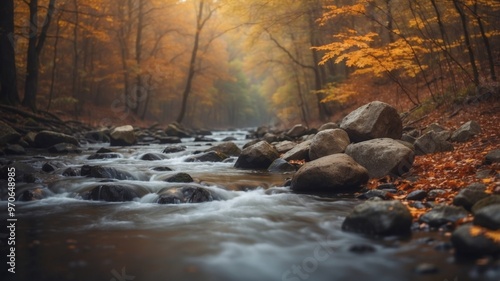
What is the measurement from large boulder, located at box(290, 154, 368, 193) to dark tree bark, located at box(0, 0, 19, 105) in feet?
42.7

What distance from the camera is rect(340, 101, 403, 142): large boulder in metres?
8.33

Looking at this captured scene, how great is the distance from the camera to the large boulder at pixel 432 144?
311 inches

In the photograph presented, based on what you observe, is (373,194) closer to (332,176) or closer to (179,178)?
(332,176)

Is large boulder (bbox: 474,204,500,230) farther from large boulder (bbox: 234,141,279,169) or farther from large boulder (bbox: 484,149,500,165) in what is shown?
large boulder (bbox: 234,141,279,169)

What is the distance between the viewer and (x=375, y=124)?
27.2ft

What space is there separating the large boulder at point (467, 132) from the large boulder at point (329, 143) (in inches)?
102

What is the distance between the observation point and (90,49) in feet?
90.6

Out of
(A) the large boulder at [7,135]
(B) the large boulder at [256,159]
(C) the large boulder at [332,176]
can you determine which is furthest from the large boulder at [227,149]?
(A) the large boulder at [7,135]

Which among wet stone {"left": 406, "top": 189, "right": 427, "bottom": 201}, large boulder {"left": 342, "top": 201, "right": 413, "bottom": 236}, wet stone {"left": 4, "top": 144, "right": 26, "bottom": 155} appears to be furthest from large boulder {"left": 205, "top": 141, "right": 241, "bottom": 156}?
large boulder {"left": 342, "top": 201, "right": 413, "bottom": 236}

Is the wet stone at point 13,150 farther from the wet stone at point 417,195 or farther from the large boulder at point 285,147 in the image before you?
the wet stone at point 417,195

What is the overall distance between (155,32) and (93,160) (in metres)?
23.0

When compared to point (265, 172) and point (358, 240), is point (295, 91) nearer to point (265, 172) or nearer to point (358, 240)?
point (265, 172)

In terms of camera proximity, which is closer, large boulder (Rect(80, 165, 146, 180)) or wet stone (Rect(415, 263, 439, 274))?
wet stone (Rect(415, 263, 439, 274))

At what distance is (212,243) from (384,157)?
4.35 m
